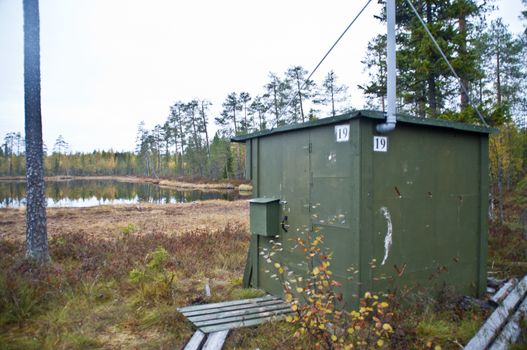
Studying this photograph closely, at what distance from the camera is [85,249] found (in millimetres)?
7617

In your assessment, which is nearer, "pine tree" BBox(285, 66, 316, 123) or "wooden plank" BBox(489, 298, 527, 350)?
"wooden plank" BBox(489, 298, 527, 350)

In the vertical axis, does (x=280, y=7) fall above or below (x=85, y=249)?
above

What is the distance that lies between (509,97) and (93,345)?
Answer: 1214 inches

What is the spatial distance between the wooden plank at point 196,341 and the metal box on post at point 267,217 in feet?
5.08

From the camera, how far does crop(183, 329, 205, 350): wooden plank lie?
351 cm

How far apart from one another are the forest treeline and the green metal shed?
1.07m

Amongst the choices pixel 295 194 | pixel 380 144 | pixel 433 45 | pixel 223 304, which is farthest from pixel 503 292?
pixel 433 45

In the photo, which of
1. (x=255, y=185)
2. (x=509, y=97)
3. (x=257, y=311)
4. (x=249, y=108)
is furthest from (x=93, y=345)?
(x=249, y=108)

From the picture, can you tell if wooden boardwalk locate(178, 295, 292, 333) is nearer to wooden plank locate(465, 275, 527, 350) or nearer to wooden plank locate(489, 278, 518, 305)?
wooden plank locate(465, 275, 527, 350)

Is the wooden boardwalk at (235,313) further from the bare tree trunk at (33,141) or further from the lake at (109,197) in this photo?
the lake at (109,197)

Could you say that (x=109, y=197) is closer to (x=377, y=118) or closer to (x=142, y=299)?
(x=142, y=299)

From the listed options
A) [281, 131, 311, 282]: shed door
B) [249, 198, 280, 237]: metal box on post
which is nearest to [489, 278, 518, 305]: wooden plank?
[281, 131, 311, 282]: shed door

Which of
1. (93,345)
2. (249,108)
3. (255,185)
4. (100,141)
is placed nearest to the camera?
(93,345)

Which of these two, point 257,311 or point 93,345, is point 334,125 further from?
point 93,345
